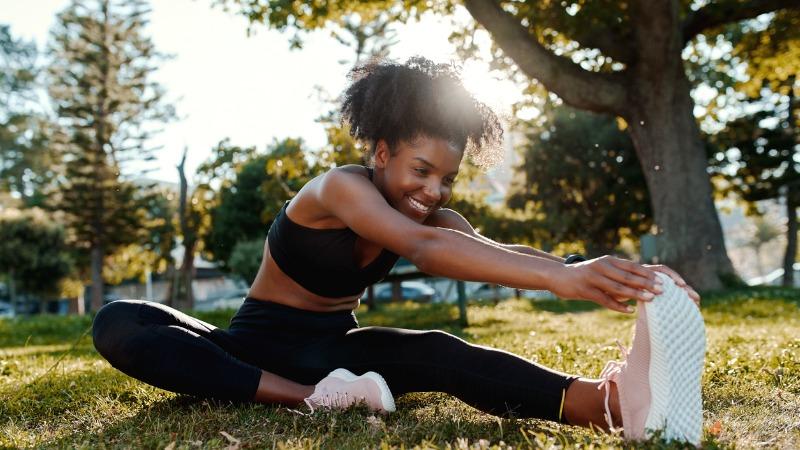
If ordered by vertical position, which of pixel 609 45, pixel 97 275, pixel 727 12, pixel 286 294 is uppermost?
pixel 727 12

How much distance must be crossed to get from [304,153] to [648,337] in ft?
33.1

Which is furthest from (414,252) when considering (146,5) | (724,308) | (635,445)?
(146,5)

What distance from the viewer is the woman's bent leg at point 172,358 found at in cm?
295

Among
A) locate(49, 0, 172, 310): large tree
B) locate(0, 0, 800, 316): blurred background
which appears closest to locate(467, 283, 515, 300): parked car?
locate(0, 0, 800, 316): blurred background

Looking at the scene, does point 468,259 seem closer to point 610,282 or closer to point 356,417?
point 610,282

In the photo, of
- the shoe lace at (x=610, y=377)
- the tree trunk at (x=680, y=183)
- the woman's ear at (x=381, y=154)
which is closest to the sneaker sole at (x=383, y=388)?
the shoe lace at (x=610, y=377)

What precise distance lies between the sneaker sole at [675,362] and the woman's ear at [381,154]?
1.34 metres

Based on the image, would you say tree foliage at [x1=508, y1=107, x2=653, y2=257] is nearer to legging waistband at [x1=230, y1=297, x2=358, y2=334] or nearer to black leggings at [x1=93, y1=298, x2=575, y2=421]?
legging waistband at [x1=230, y1=297, x2=358, y2=334]

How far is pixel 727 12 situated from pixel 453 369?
11.9 m

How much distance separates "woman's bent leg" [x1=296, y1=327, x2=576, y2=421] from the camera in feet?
8.77

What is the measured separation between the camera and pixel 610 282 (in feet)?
6.98

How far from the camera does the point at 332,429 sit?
2.50 m

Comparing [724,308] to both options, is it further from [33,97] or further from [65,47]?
[33,97]

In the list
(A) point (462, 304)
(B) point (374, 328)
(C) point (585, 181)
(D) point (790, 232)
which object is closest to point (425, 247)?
(B) point (374, 328)
